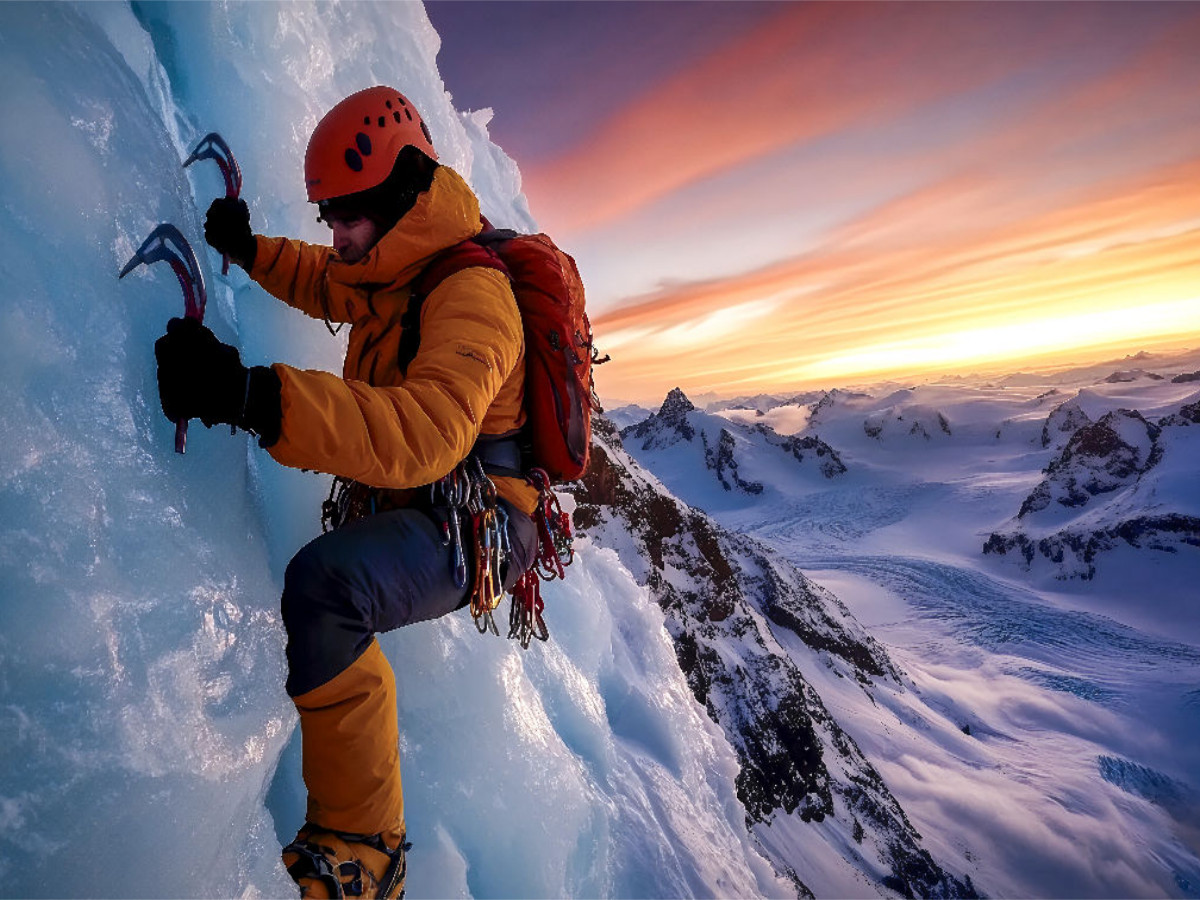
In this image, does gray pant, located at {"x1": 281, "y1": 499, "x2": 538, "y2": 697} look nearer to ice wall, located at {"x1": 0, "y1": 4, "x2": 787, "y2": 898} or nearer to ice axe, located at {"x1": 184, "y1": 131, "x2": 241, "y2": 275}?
ice wall, located at {"x1": 0, "y1": 4, "x2": 787, "y2": 898}

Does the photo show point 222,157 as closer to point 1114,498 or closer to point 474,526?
point 474,526

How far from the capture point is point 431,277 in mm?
2500

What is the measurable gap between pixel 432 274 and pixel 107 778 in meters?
2.10

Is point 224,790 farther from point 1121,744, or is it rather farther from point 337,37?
point 1121,744

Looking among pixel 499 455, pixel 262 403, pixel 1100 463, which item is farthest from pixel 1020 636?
pixel 262 403

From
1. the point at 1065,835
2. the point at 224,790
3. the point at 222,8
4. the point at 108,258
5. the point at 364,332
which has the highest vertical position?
the point at 222,8

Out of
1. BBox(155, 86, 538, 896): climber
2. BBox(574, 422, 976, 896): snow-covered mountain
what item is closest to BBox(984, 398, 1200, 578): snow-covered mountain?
BBox(574, 422, 976, 896): snow-covered mountain

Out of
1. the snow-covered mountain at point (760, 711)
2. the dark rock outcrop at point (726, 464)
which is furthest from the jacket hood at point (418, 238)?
the dark rock outcrop at point (726, 464)

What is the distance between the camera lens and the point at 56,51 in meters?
2.36

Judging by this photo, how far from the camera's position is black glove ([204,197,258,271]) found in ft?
10.6

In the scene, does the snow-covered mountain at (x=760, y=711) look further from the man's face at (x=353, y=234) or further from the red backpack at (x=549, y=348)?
the man's face at (x=353, y=234)

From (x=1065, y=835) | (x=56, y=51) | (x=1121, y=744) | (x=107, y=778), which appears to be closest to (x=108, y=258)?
(x=56, y=51)

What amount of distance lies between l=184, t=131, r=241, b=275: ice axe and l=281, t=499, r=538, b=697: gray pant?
2203 millimetres

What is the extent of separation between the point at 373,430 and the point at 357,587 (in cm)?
74
